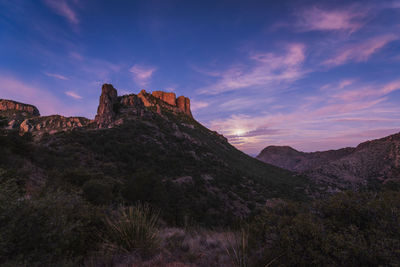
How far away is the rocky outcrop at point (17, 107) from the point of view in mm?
95812

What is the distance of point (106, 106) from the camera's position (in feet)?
181

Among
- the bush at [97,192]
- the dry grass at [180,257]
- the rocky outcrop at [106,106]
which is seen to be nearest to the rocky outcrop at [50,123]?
the rocky outcrop at [106,106]

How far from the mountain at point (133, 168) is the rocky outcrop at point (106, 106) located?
1.01ft

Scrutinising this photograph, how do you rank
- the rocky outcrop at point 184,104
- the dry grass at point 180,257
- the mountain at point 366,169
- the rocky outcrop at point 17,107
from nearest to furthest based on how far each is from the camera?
the dry grass at point 180,257
the mountain at point 366,169
the rocky outcrop at point 17,107
the rocky outcrop at point 184,104

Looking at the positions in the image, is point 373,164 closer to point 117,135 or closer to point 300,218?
point 300,218

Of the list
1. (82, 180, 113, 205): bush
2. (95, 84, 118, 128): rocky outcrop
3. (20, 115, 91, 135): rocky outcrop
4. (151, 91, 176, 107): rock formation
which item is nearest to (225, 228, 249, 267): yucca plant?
(82, 180, 113, 205): bush

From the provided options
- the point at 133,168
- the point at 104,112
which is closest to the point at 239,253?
the point at 133,168

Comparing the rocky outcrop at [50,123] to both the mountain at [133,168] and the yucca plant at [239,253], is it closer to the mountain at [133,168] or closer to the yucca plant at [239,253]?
the mountain at [133,168]

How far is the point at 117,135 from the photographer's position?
39844mm

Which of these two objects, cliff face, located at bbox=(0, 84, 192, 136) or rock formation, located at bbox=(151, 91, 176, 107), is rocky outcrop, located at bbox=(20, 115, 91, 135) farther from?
rock formation, located at bbox=(151, 91, 176, 107)

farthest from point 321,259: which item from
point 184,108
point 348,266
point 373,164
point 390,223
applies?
point 184,108

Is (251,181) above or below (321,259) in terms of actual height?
below

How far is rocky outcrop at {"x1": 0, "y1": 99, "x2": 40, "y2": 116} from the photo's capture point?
9581 cm

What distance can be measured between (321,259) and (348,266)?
40cm
